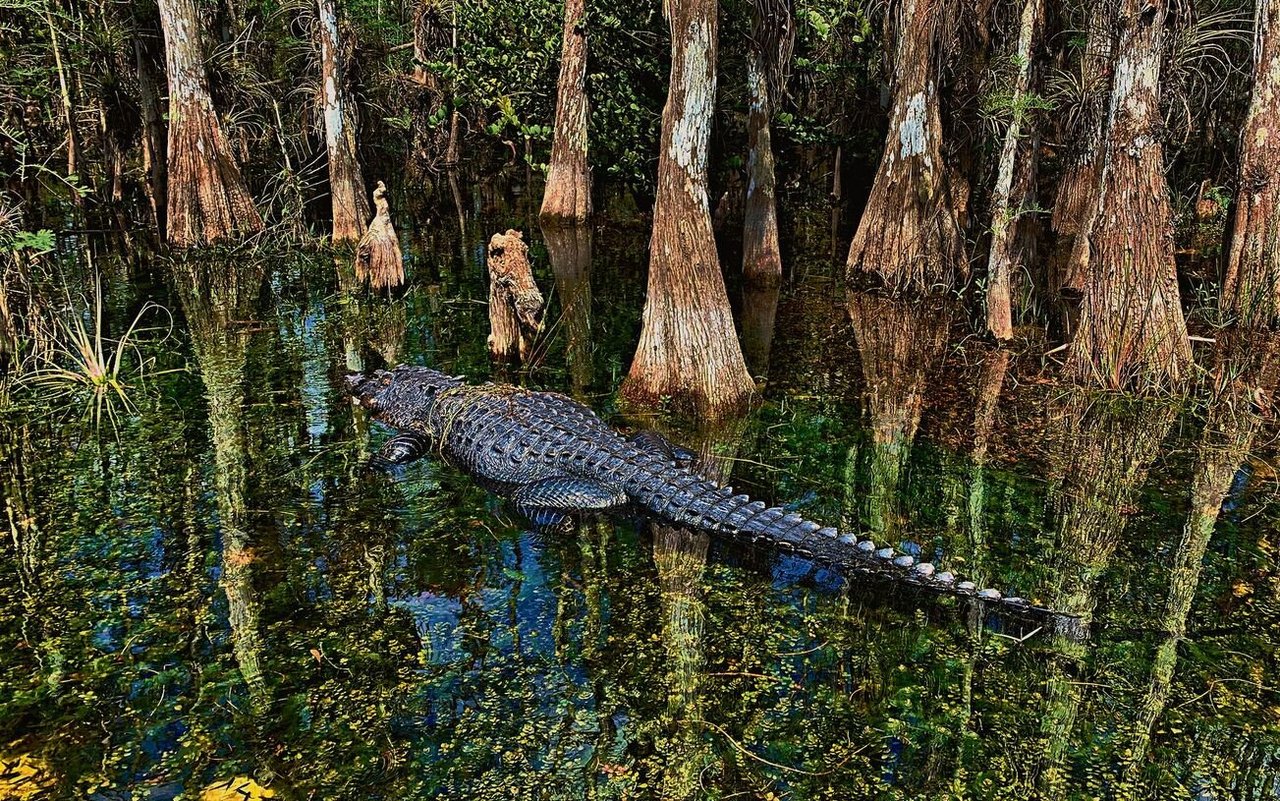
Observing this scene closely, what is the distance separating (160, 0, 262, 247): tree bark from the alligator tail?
38.5 feet

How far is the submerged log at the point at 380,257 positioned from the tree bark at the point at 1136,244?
25.5 feet

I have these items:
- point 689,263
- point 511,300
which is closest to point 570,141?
point 511,300

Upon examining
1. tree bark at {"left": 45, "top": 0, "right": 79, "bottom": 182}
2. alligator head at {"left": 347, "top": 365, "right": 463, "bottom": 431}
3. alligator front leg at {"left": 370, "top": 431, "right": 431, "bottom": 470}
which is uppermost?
tree bark at {"left": 45, "top": 0, "right": 79, "bottom": 182}

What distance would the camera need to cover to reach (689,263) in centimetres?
726

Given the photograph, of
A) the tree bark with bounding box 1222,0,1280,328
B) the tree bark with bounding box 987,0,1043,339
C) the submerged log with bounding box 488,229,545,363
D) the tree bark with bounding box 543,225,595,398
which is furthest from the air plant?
the tree bark with bounding box 1222,0,1280,328

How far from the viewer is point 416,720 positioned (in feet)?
13.1

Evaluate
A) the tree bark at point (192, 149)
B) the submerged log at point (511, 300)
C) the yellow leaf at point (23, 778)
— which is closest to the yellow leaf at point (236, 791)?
the yellow leaf at point (23, 778)

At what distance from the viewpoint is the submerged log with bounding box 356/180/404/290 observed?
1117 cm

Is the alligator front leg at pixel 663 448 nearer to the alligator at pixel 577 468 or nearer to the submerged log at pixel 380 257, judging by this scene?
the alligator at pixel 577 468

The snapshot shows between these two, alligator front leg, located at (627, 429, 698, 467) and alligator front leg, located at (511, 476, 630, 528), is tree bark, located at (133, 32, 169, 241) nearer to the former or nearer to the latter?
alligator front leg, located at (627, 429, 698, 467)

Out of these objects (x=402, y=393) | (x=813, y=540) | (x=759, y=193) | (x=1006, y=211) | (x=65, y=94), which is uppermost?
(x=65, y=94)

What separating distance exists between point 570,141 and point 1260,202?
10690 millimetres

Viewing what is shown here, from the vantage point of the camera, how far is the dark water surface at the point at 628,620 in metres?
3.73

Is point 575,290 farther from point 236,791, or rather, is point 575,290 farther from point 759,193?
point 236,791
